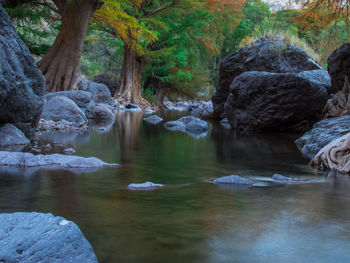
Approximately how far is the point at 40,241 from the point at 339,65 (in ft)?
27.7

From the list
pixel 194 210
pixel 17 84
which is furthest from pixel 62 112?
pixel 194 210

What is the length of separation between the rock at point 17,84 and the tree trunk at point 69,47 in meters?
8.69

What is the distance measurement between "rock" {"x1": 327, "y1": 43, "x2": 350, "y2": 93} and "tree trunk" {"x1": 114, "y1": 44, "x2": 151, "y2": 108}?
15.6 meters

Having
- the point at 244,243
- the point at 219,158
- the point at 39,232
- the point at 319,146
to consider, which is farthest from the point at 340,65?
the point at 39,232

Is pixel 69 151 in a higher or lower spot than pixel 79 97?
lower

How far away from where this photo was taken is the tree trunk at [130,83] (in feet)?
77.5

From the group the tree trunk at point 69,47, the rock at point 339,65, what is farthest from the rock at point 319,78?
the tree trunk at point 69,47

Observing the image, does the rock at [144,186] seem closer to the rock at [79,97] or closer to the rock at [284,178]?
the rock at [284,178]

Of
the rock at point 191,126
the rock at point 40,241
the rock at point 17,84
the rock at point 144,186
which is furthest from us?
the rock at point 191,126

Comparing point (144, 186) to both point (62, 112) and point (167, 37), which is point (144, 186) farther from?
point (167, 37)

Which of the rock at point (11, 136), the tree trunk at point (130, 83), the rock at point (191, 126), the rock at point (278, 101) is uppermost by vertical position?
the tree trunk at point (130, 83)

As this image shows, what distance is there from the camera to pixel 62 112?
9.84 m

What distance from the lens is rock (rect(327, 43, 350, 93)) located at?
8.46 metres

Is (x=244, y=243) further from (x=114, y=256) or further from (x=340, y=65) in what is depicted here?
(x=340, y=65)
